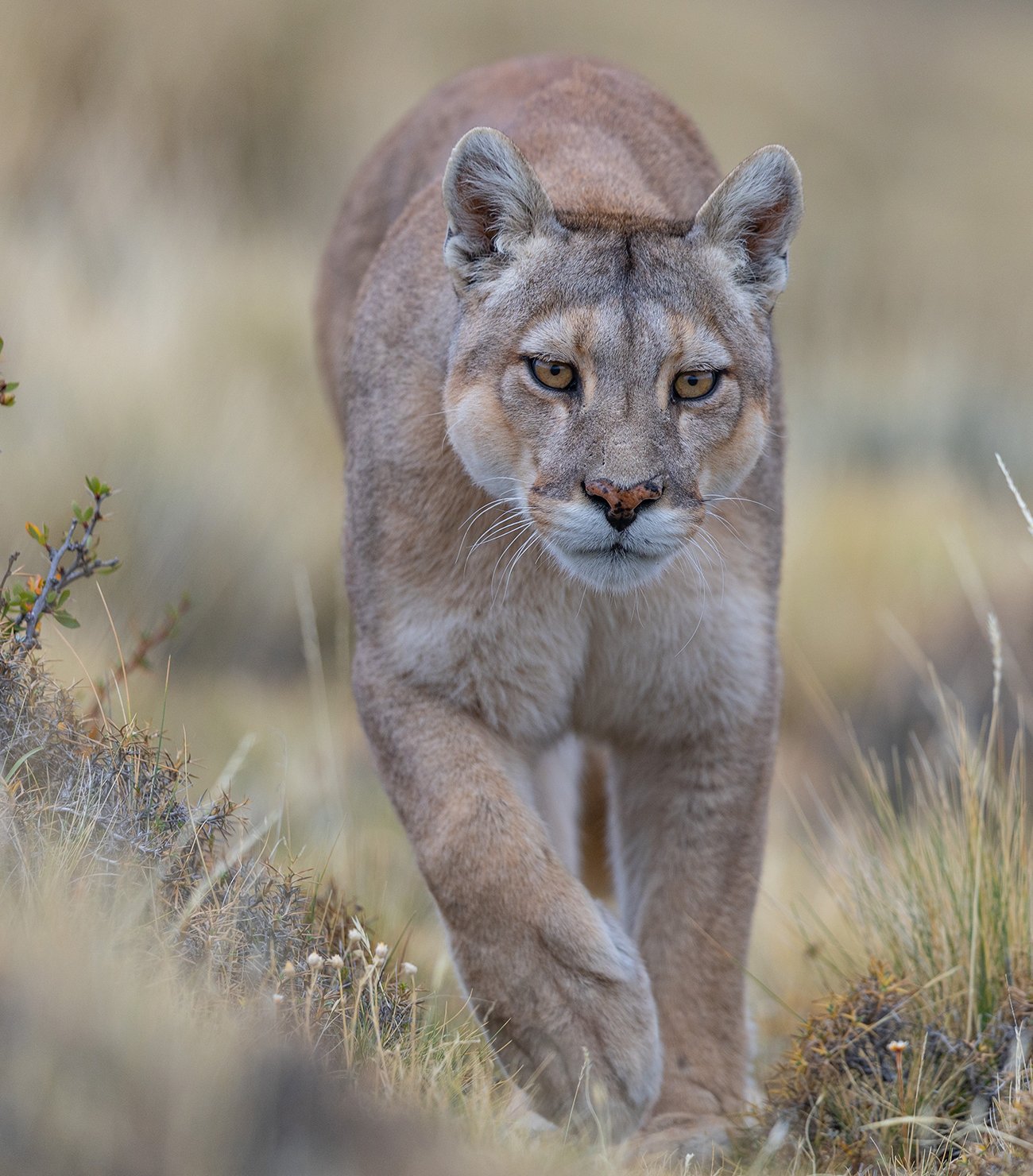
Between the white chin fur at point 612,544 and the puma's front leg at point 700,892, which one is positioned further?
the puma's front leg at point 700,892

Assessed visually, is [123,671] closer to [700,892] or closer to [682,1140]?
[700,892]

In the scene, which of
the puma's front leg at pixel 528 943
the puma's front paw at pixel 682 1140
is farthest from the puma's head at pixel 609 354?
the puma's front paw at pixel 682 1140

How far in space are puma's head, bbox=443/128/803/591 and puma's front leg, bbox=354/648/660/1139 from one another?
67cm

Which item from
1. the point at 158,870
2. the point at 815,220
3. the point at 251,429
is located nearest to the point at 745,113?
the point at 815,220

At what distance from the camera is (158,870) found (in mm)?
3438

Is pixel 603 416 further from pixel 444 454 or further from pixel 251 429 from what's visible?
pixel 251 429

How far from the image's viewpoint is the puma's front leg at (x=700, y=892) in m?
4.69

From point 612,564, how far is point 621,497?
0.25 m

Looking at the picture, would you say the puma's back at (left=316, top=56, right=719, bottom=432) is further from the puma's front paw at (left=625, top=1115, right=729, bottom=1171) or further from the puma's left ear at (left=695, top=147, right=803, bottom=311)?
the puma's front paw at (left=625, top=1115, right=729, bottom=1171)

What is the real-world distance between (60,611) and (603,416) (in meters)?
1.52

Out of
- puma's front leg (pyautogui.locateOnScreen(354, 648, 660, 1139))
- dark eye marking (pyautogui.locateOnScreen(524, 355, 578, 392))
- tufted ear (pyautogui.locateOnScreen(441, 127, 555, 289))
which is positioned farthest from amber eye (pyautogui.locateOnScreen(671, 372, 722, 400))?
puma's front leg (pyautogui.locateOnScreen(354, 648, 660, 1139))

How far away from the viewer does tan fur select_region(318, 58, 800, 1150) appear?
4090 millimetres

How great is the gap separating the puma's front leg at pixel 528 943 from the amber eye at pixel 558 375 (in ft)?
3.30

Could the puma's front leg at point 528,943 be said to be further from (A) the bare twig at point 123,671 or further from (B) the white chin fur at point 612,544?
(A) the bare twig at point 123,671
